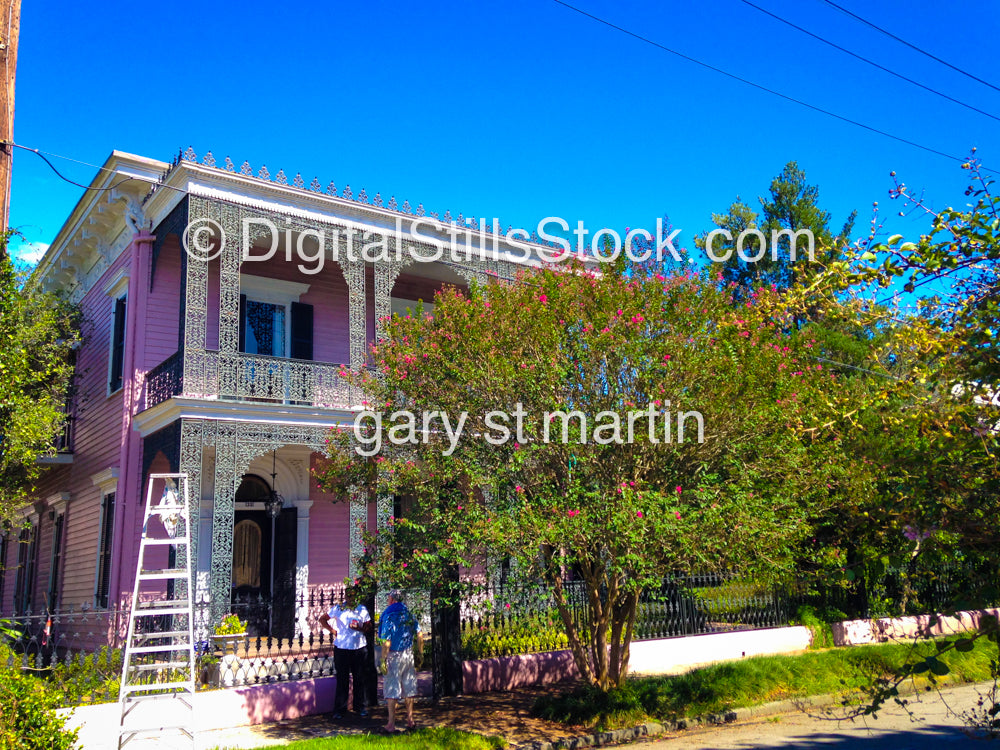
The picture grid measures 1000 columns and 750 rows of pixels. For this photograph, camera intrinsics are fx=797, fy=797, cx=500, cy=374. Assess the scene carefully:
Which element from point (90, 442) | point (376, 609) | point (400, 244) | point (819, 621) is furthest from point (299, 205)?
point (819, 621)

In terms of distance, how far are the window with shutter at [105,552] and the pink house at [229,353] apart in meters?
0.04

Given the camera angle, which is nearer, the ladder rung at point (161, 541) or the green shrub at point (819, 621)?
the ladder rung at point (161, 541)

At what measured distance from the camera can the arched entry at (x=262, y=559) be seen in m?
14.4

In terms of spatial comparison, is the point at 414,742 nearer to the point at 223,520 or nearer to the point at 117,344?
the point at 223,520

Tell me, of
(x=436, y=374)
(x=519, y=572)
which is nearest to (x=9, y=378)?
(x=436, y=374)

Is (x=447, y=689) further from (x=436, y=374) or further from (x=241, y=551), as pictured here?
(x=241, y=551)

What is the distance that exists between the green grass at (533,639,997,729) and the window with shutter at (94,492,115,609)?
875 centimetres

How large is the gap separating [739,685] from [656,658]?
7.77ft

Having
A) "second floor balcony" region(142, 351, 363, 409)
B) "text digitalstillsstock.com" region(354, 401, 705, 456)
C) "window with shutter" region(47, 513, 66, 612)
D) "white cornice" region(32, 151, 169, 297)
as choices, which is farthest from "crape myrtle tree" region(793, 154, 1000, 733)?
"window with shutter" region(47, 513, 66, 612)

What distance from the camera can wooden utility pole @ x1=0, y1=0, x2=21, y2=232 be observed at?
555 centimetres

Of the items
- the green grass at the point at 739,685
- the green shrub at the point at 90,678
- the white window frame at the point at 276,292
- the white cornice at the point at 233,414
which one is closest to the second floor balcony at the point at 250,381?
the white cornice at the point at 233,414

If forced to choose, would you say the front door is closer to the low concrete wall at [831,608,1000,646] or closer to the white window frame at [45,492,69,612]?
the white window frame at [45,492,69,612]

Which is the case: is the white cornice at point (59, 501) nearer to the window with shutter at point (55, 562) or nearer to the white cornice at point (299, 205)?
the window with shutter at point (55, 562)

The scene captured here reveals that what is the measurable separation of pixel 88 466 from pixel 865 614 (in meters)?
15.5
